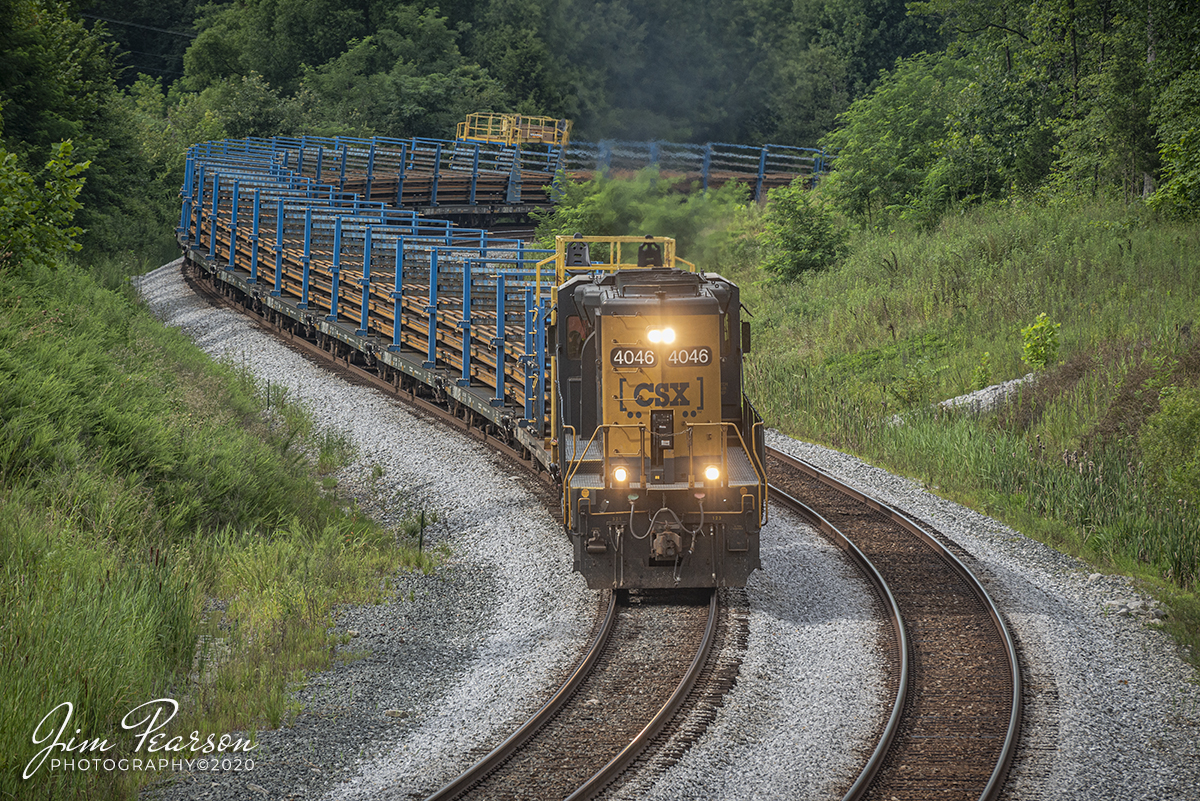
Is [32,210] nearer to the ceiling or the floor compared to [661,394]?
nearer to the ceiling

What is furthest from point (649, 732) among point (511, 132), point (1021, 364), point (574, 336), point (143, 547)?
point (511, 132)

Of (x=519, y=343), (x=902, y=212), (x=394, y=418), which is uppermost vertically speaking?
(x=902, y=212)

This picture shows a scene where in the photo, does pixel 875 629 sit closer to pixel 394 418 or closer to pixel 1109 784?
pixel 1109 784

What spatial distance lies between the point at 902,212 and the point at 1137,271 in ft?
38.8

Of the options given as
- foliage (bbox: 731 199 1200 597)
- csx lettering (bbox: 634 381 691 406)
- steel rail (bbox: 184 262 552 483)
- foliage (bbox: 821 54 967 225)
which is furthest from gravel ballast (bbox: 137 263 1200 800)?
foliage (bbox: 821 54 967 225)

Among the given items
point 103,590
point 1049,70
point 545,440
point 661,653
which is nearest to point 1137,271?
point 1049,70

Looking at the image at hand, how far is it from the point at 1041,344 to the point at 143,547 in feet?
54.0

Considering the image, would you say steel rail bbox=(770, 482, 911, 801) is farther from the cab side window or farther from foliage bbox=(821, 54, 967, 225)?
foliage bbox=(821, 54, 967, 225)

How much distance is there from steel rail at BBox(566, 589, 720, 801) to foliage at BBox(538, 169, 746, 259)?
28079mm

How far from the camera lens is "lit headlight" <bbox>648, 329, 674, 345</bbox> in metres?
10.9

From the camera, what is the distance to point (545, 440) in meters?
14.0

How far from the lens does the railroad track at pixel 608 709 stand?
7.49 metres
